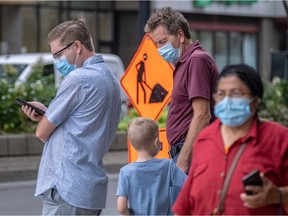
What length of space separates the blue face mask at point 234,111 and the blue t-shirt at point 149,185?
3.99 feet

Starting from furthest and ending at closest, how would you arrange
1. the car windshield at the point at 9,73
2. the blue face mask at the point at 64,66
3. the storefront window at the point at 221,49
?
the storefront window at the point at 221,49 → the car windshield at the point at 9,73 → the blue face mask at the point at 64,66

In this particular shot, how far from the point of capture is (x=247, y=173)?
4.04m

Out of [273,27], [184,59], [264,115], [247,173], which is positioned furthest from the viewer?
[273,27]

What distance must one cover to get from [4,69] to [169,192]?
35.0ft

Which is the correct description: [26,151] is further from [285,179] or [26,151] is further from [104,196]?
[285,179]

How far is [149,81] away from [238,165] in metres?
5.59

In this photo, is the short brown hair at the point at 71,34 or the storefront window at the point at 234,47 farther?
the storefront window at the point at 234,47

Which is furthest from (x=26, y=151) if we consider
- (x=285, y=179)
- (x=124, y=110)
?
(x=285, y=179)

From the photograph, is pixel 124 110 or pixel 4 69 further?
pixel 124 110

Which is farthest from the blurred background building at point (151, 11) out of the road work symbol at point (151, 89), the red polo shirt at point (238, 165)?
the red polo shirt at point (238, 165)

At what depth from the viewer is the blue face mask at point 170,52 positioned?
604 centimetres

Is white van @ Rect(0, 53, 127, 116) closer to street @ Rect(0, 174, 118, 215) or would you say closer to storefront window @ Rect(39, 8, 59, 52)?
street @ Rect(0, 174, 118, 215)

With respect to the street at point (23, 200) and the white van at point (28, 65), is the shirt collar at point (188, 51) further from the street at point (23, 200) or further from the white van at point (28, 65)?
the white van at point (28, 65)

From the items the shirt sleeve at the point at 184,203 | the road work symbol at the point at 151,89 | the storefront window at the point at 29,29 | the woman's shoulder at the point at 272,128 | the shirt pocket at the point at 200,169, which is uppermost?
the woman's shoulder at the point at 272,128
